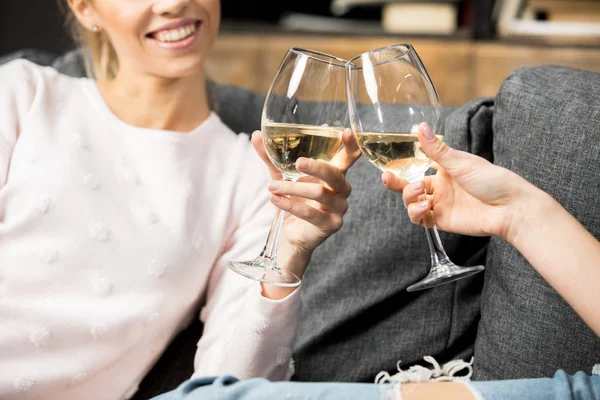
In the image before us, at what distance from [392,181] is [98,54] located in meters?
0.92

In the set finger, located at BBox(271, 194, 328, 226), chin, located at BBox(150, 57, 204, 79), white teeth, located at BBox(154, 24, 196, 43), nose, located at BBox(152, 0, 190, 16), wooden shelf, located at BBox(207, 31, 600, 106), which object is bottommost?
wooden shelf, located at BBox(207, 31, 600, 106)

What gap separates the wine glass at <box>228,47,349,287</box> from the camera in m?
0.97

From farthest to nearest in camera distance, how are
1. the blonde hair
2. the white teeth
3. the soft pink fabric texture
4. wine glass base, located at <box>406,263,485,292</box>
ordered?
the blonde hair
the white teeth
the soft pink fabric texture
wine glass base, located at <box>406,263,485,292</box>

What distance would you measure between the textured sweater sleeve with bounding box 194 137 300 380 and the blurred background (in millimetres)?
1475

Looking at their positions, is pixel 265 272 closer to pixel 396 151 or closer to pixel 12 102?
pixel 396 151

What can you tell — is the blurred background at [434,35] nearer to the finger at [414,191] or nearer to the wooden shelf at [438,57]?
the wooden shelf at [438,57]

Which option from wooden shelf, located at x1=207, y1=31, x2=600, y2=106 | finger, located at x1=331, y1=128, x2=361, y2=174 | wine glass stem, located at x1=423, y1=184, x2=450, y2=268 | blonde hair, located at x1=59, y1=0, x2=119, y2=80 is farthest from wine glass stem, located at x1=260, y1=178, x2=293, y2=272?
wooden shelf, located at x1=207, y1=31, x2=600, y2=106

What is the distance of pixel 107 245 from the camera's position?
4.23ft

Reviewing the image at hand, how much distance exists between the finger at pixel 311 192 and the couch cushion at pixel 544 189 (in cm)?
32

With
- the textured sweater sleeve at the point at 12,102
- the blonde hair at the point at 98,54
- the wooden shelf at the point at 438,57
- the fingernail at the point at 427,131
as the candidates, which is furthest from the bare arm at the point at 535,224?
the wooden shelf at the point at 438,57

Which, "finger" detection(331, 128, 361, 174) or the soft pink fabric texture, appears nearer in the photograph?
"finger" detection(331, 128, 361, 174)

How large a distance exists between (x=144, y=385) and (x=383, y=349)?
0.46 meters

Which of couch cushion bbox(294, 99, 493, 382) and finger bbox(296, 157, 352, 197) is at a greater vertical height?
finger bbox(296, 157, 352, 197)

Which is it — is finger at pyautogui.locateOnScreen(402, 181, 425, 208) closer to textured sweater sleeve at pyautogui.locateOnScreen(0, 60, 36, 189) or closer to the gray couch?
the gray couch
